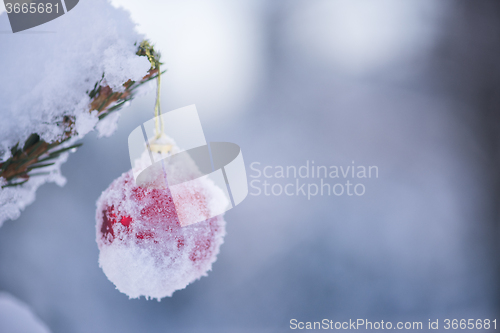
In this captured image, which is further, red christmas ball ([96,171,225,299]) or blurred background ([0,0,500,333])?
blurred background ([0,0,500,333])

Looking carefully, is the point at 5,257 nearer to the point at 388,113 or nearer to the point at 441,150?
the point at 388,113

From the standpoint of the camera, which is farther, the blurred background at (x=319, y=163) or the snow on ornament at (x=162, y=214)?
the blurred background at (x=319, y=163)

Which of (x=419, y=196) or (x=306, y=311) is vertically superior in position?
(x=419, y=196)

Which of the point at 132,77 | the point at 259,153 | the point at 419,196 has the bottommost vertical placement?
the point at 419,196

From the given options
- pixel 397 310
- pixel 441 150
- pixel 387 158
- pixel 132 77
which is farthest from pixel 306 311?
pixel 132 77

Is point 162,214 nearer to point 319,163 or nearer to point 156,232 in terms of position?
point 156,232

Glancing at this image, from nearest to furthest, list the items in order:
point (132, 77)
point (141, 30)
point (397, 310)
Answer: point (132, 77) < point (141, 30) < point (397, 310)

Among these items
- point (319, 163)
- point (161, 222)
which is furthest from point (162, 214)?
point (319, 163)
